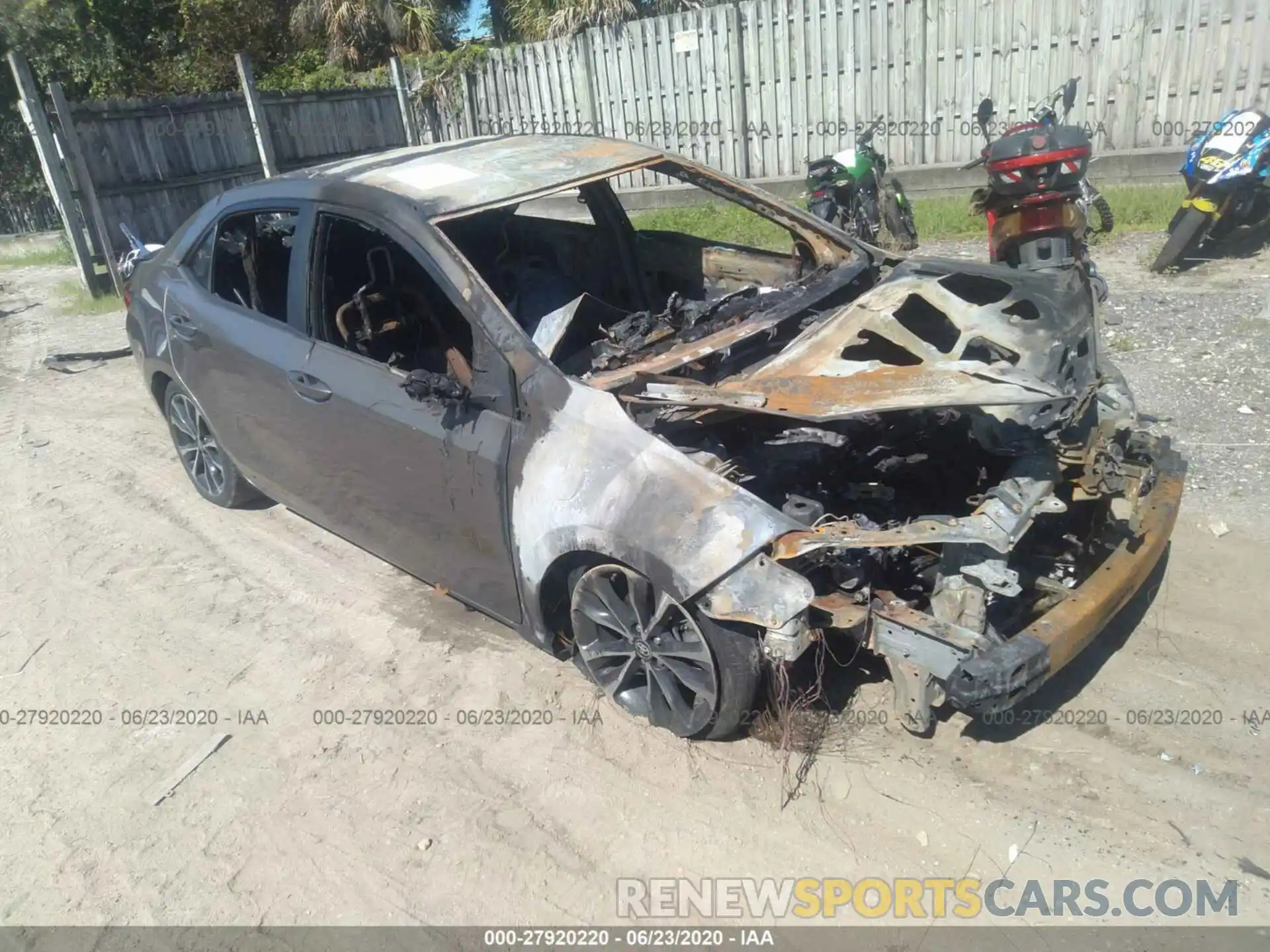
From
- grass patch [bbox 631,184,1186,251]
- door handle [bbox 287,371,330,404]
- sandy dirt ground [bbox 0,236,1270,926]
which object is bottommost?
sandy dirt ground [bbox 0,236,1270,926]

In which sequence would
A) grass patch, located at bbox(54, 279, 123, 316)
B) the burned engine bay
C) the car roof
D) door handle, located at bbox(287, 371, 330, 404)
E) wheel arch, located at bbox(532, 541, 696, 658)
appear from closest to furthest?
the burned engine bay, wheel arch, located at bbox(532, 541, 696, 658), the car roof, door handle, located at bbox(287, 371, 330, 404), grass patch, located at bbox(54, 279, 123, 316)

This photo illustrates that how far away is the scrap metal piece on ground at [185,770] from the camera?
11.2 feet

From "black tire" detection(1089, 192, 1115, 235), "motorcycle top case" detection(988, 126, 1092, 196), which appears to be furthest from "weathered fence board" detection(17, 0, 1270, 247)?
"motorcycle top case" detection(988, 126, 1092, 196)

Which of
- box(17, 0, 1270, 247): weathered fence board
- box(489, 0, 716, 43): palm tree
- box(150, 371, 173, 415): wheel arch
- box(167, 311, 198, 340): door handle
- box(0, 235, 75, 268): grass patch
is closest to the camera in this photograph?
box(167, 311, 198, 340): door handle

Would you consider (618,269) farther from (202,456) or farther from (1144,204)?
(1144,204)

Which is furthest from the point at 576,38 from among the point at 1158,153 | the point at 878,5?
the point at 1158,153

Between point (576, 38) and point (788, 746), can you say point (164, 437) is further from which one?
point (576, 38)

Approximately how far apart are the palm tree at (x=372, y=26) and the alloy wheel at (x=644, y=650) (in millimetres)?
16605

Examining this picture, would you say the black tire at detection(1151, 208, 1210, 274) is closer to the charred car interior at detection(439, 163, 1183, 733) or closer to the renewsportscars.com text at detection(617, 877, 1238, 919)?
the charred car interior at detection(439, 163, 1183, 733)

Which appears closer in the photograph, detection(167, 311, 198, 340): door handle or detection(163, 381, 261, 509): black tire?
detection(167, 311, 198, 340): door handle

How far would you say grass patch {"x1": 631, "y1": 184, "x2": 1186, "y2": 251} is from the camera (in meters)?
8.83

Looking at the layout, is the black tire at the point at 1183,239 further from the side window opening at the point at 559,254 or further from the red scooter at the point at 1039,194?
the side window opening at the point at 559,254

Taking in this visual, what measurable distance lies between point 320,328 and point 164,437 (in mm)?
3212

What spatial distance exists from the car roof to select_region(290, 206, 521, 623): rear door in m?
0.24
